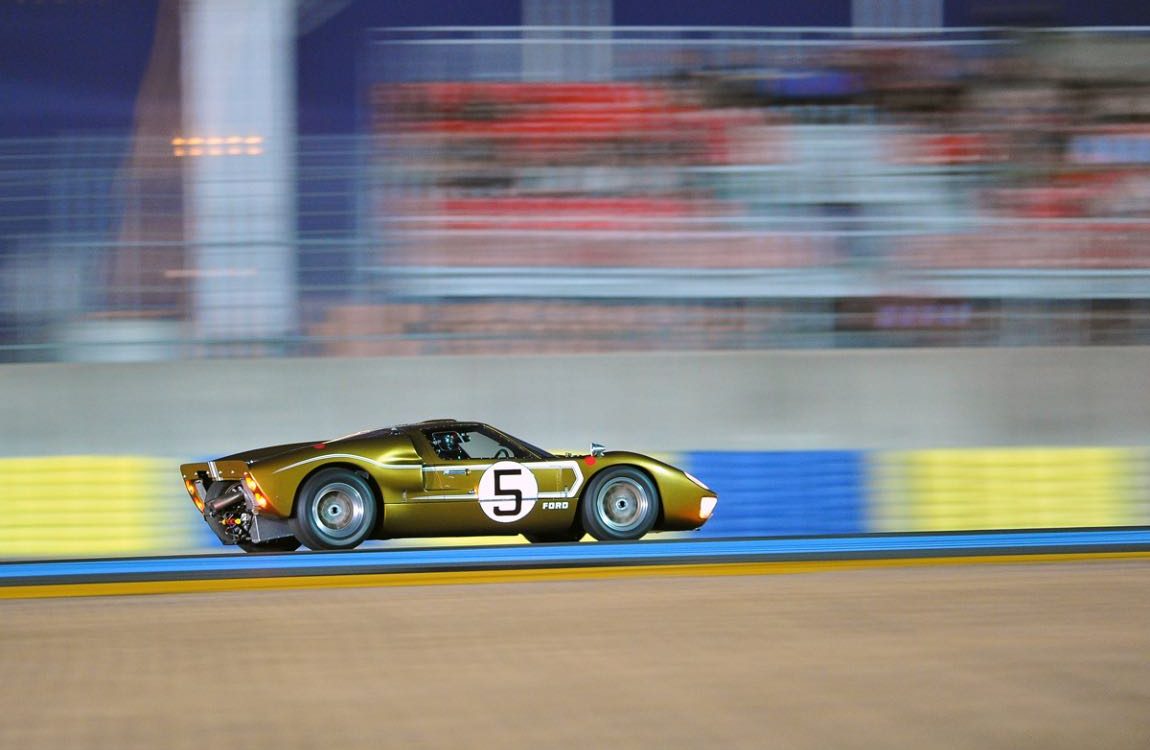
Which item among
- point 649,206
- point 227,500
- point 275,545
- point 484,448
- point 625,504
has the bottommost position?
point 275,545

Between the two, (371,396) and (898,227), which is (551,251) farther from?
(898,227)

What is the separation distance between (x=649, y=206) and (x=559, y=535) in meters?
4.27

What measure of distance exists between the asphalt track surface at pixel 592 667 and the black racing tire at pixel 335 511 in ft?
5.16

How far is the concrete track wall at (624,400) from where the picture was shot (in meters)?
12.8

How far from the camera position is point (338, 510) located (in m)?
9.54

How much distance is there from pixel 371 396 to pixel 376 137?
2.24m

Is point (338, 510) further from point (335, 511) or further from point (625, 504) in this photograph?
point (625, 504)

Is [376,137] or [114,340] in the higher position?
[376,137]

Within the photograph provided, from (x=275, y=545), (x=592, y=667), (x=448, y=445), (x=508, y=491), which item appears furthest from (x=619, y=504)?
(x=592, y=667)

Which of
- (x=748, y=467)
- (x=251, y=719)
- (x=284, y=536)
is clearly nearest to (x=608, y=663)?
(x=251, y=719)

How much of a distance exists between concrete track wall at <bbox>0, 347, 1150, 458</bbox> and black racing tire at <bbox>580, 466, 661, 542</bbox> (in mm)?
3312

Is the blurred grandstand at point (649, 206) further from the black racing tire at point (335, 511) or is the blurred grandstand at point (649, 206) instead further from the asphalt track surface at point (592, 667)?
the asphalt track surface at point (592, 667)

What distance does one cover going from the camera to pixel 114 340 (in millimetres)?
12727

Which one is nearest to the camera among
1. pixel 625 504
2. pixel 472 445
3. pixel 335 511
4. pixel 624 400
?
pixel 335 511
